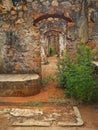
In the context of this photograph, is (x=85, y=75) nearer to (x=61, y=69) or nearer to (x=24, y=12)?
(x=61, y=69)

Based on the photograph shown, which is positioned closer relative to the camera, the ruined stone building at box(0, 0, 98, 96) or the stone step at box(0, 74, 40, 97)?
the stone step at box(0, 74, 40, 97)

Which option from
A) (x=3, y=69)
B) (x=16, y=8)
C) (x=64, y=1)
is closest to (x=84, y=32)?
(x=64, y=1)

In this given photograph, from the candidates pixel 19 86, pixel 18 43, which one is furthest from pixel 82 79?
pixel 18 43

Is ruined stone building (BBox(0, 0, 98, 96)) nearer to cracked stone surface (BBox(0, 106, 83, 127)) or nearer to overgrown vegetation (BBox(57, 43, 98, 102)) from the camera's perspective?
overgrown vegetation (BBox(57, 43, 98, 102))

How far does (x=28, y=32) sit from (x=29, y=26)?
19cm

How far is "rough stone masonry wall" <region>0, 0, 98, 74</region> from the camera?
7637mm

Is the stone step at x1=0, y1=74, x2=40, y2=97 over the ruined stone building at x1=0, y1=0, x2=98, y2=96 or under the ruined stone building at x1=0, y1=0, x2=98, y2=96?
under

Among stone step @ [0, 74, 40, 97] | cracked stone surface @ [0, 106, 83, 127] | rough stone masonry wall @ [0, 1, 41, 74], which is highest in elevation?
rough stone masonry wall @ [0, 1, 41, 74]

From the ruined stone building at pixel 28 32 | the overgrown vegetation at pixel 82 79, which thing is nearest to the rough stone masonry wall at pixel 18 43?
the ruined stone building at pixel 28 32

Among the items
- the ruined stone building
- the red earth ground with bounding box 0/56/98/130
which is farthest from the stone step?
the red earth ground with bounding box 0/56/98/130

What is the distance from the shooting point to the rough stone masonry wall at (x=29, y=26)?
764 cm

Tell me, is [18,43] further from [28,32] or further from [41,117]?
[41,117]

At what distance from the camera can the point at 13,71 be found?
7.87 metres

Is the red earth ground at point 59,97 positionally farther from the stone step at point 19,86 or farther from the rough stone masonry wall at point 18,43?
→ the rough stone masonry wall at point 18,43
